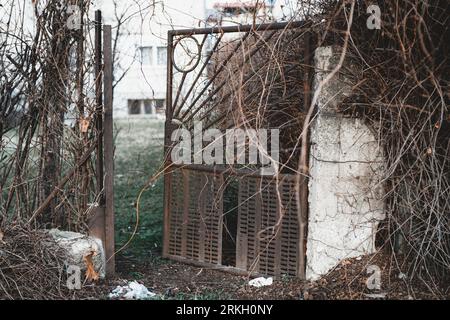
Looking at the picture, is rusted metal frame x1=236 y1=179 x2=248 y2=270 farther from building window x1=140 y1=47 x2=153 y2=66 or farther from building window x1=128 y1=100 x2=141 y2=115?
building window x1=128 y1=100 x2=141 y2=115

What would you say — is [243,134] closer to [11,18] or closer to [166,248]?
[166,248]

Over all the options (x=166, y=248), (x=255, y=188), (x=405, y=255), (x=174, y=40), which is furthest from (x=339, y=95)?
(x=166, y=248)

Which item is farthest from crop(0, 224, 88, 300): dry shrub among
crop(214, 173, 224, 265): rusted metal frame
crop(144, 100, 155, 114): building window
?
crop(144, 100, 155, 114): building window

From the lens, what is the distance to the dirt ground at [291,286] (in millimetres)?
4270

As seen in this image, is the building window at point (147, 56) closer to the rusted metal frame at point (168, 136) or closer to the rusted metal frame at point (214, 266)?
the rusted metal frame at point (168, 136)

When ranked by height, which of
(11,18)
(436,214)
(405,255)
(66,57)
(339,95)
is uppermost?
(11,18)

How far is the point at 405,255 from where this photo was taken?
4.47m

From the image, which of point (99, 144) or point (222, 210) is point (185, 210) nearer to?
point (222, 210)

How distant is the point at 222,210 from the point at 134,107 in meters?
13.3

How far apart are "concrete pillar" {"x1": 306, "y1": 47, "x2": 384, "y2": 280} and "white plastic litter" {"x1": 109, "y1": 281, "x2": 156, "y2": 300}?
165 centimetres

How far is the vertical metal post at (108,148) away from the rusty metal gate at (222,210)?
71 centimetres

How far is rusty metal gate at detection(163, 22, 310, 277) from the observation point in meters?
4.79

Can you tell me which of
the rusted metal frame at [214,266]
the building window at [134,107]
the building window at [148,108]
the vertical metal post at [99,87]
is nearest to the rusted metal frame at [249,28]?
the vertical metal post at [99,87]

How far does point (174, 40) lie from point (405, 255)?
10.3 feet
